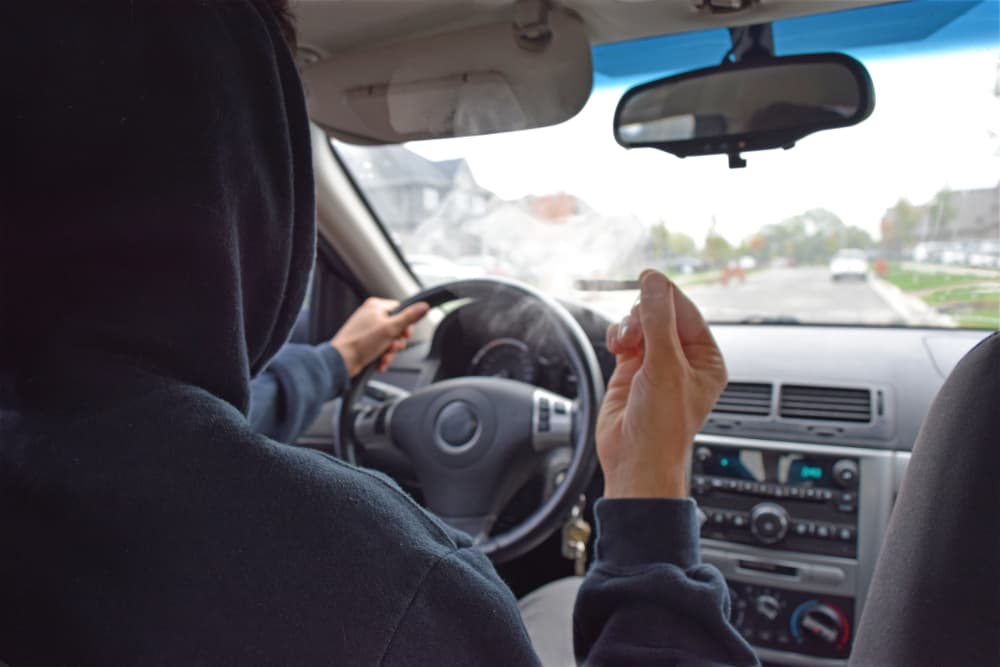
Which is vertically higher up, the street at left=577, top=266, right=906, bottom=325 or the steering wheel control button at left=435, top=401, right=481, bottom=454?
the street at left=577, top=266, right=906, bottom=325

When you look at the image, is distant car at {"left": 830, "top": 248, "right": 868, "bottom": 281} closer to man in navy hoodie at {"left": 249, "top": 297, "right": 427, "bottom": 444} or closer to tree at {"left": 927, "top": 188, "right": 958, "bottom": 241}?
tree at {"left": 927, "top": 188, "right": 958, "bottom": 241}

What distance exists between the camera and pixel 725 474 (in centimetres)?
230

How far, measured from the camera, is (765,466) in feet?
7.44

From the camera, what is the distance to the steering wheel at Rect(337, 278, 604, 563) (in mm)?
2078

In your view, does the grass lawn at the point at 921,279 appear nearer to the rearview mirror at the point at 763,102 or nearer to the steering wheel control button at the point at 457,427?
the rearview mirror at the point at 763,102

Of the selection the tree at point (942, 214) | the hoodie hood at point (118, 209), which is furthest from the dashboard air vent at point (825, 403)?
the hoodie hood at point (118, 209)

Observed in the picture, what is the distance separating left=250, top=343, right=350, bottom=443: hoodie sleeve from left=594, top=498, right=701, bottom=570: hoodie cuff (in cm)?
111

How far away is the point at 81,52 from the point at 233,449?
48 centimetres

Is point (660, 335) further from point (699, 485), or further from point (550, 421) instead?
point (699, 485)

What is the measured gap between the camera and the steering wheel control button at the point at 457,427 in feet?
7.33

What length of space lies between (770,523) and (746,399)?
349 millimetres

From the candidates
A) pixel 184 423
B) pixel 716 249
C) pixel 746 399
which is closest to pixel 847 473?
pixel 746 399

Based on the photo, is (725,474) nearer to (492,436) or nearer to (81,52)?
(492,436)

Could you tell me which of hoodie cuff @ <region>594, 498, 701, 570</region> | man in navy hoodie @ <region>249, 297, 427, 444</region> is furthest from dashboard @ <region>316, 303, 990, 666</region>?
hoodie cuff @ <region>594, 498, 701, 570</region>
